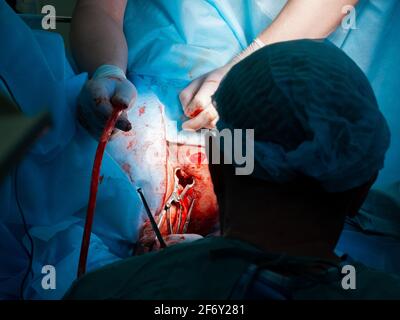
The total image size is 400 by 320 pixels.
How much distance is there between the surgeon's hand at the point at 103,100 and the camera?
1673 millimetres

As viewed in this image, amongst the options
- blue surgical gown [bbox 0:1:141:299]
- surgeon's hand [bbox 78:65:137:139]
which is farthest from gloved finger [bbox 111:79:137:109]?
blue surgical gown [bbox 0:1:141:299]

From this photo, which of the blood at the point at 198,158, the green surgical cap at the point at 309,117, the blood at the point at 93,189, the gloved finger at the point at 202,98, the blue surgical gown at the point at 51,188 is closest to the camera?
the green surgical cap at the point at 309,117

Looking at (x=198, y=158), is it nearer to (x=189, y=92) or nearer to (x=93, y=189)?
(x=189, y=92)

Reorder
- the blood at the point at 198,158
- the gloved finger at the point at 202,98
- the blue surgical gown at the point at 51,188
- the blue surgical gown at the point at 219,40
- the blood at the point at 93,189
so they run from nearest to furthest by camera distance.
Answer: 1. the blood at the point at 93,189
2. the blue surgical gown at the point at 51,188
3. the gloved finger at the point at 202,98
4. the blood at the point at 198,158
5. the blue surgical gown at the point at 219,40

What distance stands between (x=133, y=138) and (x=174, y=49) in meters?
0.46

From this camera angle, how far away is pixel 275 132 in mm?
964

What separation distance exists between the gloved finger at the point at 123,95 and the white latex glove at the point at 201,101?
0.22m

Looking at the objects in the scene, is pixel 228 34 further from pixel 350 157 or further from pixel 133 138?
pixel 350 157

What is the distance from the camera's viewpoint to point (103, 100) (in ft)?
5.49

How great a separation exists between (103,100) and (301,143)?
0.86 meters

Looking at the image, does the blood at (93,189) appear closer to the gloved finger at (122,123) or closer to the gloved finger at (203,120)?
the gloved finger at (122,123)

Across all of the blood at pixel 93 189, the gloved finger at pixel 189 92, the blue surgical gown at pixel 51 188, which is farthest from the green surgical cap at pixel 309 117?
the gloved finger at pixel 189 92

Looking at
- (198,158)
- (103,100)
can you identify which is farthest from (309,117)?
(198,158)

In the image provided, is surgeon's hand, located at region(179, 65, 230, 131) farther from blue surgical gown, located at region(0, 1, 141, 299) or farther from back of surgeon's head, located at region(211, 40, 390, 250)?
back of surgeon's head, located at region(211, 40, 390, 250)
